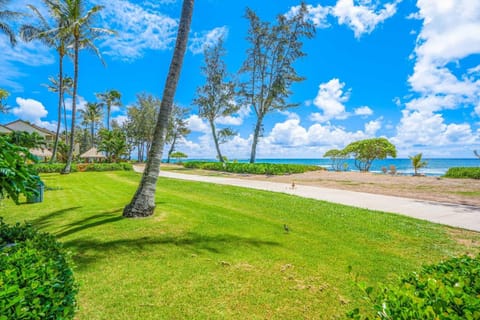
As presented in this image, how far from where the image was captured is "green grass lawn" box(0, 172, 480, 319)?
292 cm

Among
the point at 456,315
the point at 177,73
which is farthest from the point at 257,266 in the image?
the point at 177,73

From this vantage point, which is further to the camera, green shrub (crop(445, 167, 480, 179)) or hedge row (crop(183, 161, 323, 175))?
hedge row (crop(183, 161, 323, 175))

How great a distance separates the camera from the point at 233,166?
24.1m

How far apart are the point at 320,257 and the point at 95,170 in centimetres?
2789

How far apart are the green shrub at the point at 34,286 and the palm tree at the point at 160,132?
3838mm

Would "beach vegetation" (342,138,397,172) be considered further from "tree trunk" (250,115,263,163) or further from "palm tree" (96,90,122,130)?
"palm tree" (96,90,122,130)

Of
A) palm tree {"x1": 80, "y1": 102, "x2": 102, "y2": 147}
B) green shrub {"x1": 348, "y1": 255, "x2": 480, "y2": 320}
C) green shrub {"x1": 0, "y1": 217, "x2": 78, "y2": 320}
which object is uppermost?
palm tree {"x1": 80, "y1": 102, "x2": 102, "y2": 147}

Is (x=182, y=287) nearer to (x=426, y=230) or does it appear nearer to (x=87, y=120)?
(x=426, y=230)

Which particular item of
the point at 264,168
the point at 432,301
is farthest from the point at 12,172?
the point at 264,168

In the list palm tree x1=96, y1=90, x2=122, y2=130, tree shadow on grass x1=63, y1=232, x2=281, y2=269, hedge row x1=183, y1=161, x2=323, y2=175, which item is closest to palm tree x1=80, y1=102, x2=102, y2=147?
palm tree x1=96, y1=90, x2=122, y2=130

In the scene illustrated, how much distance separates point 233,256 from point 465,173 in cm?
2130

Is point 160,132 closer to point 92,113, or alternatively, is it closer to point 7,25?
point 7,25

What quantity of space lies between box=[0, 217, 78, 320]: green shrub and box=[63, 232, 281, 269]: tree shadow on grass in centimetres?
205

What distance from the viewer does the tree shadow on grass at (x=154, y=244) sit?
4234mm
